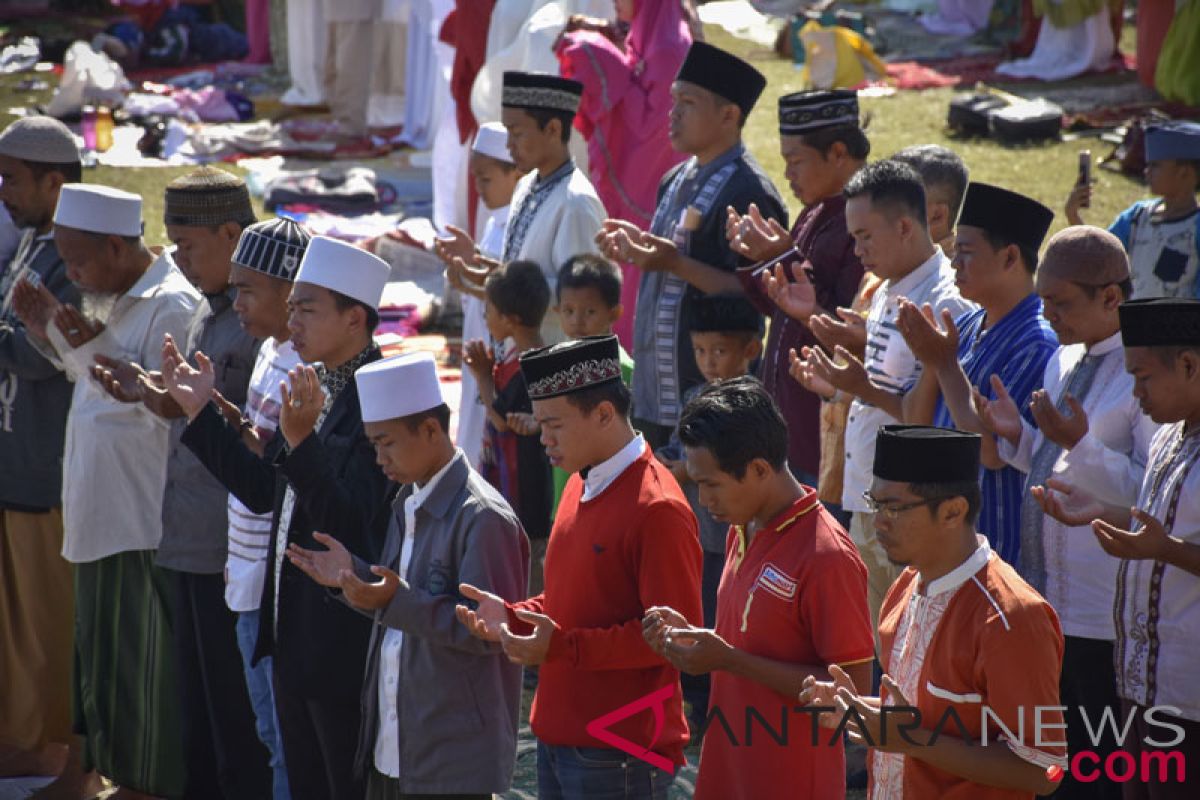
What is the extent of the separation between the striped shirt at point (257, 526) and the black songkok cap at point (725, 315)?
1.36 meters

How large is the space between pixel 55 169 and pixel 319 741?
2.44 meters

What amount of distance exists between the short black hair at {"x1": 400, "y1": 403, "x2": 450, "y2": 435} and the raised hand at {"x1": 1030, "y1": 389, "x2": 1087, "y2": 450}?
1312mm

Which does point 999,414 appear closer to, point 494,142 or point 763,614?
point 763,614

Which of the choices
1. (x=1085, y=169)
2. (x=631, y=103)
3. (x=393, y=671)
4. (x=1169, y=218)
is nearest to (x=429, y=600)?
(x=393, y=671)

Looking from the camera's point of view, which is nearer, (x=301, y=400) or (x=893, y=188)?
(x=301, y=400)

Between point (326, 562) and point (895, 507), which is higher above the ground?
point (895, 507)

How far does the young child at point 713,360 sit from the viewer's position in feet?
16.4

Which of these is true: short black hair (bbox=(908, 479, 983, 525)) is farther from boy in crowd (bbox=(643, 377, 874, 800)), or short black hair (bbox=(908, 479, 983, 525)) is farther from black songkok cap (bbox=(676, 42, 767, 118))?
black songkok cap (bbox=(676, 42, 767, 118))

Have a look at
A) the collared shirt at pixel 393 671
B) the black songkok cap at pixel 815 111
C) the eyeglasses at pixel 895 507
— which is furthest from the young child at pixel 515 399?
the eyeglasses at pixel 895 507

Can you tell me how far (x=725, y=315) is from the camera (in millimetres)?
5105

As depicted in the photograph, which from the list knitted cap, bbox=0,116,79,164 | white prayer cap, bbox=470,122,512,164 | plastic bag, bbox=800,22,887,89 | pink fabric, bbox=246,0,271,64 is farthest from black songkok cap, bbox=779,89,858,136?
pink fabric, bbox=246,0,271,64

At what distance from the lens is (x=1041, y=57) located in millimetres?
16172

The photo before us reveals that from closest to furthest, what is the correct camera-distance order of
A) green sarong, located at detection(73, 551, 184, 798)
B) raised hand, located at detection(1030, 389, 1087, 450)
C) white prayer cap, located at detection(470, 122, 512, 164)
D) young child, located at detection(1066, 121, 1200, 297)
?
raised hand, located at detection(1030, 389, 1087, 450) → green sarong, located at detection(73, 551, 184, 798) → young child, located at detection(1066, 121, 1200, 297) → white prayer cap, located at detection(470, 122, 512, 164)

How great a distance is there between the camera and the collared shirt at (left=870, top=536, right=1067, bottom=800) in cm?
280
